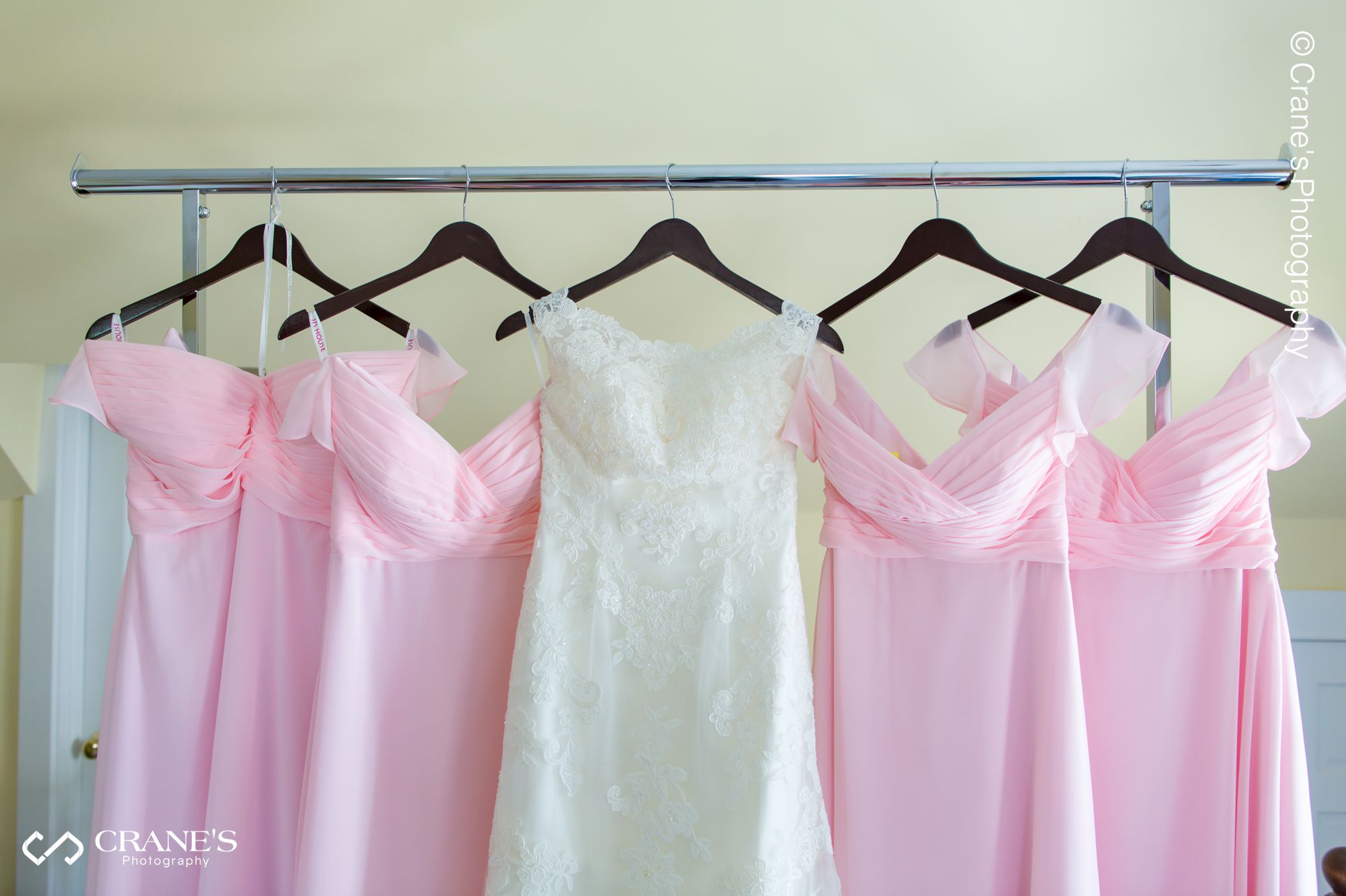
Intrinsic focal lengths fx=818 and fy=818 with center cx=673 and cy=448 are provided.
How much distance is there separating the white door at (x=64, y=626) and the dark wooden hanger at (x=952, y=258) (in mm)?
1699

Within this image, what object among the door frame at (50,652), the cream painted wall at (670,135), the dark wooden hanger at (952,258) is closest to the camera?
the dark wooden hanger at (952,258)

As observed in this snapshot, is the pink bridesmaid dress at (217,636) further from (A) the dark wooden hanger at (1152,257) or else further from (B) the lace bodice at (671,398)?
(A) the dark wooden hanger at (1152,257)

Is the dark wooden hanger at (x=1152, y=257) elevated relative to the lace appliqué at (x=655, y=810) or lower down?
elevated

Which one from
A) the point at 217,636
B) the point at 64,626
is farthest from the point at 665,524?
the point at 64,626

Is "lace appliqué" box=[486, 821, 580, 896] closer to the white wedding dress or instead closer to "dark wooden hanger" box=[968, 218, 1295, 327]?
the white wedding dress

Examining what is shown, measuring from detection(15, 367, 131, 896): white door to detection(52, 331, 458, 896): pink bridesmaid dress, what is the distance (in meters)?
0.69

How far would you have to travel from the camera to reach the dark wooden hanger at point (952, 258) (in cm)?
126

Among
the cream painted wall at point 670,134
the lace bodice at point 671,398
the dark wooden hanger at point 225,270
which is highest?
the cream painted wall at point 670,134

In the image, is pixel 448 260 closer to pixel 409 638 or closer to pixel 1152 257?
pixel 409 638

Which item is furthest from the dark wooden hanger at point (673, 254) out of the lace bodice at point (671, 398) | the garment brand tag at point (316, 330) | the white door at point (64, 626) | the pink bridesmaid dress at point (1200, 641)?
the white door at point (64, 626)

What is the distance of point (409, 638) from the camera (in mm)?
1312

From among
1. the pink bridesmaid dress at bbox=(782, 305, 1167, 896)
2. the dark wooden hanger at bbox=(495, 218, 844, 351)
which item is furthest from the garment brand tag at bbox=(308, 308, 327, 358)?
the pink bridesmaid dress at bbox=(782, 305, 1167, 896)

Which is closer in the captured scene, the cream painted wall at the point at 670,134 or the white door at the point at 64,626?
the cream painted wall at the point at 670,134

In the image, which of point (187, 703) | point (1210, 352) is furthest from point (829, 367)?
point (187, 703)
